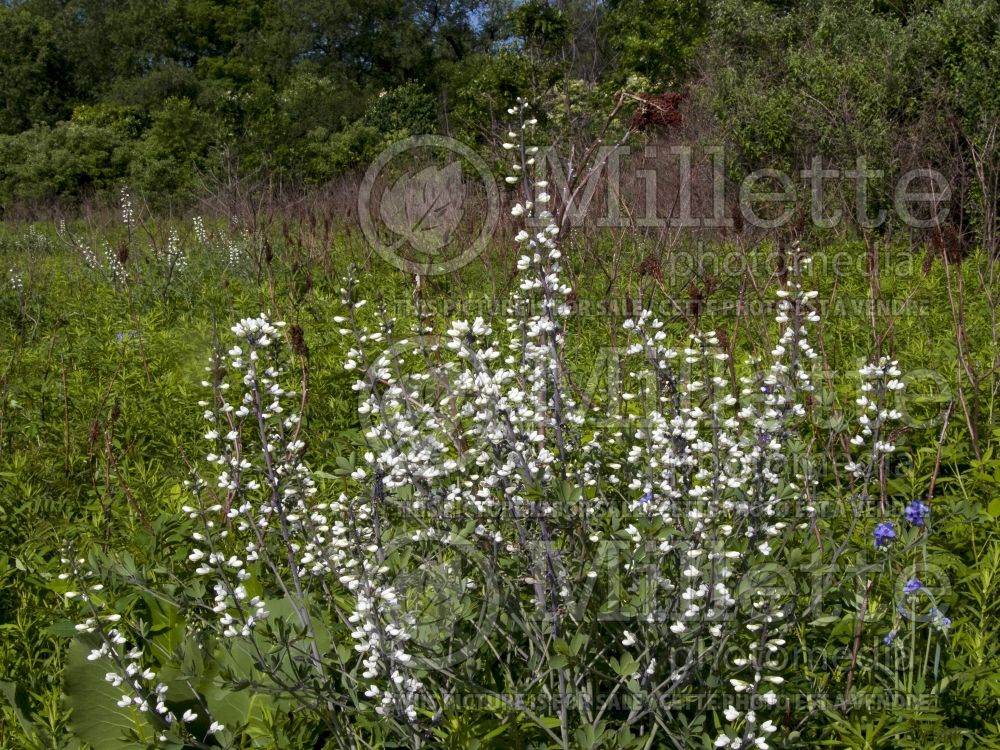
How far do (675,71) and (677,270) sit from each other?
15.0m

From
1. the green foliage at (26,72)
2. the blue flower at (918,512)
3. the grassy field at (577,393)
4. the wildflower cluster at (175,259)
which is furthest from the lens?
the green foliage at (26,72)

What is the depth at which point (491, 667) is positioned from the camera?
2160 millimetres

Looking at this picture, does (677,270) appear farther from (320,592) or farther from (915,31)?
(320,592)

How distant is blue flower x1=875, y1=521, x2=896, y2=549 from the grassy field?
6 centimetres

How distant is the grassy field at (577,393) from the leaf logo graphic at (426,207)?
45 cm

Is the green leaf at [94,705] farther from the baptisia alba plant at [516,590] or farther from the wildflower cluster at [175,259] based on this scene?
the wildflower cluster at [175,259]

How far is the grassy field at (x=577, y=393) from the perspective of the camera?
1.99 metres

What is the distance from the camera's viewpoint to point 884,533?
205cm

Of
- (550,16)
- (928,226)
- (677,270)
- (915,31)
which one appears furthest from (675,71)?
(677,270)

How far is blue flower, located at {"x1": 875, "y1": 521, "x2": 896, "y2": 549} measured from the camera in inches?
81.0

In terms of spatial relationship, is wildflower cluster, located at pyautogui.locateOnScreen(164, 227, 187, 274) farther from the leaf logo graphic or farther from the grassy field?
Result: the leaf logo graphic

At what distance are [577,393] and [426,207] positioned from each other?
5.64m

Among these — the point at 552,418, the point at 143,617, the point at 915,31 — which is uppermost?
the point at 915,31

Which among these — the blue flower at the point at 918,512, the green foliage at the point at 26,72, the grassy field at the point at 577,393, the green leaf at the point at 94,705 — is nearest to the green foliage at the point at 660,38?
the grassy field at the point at 577,393
